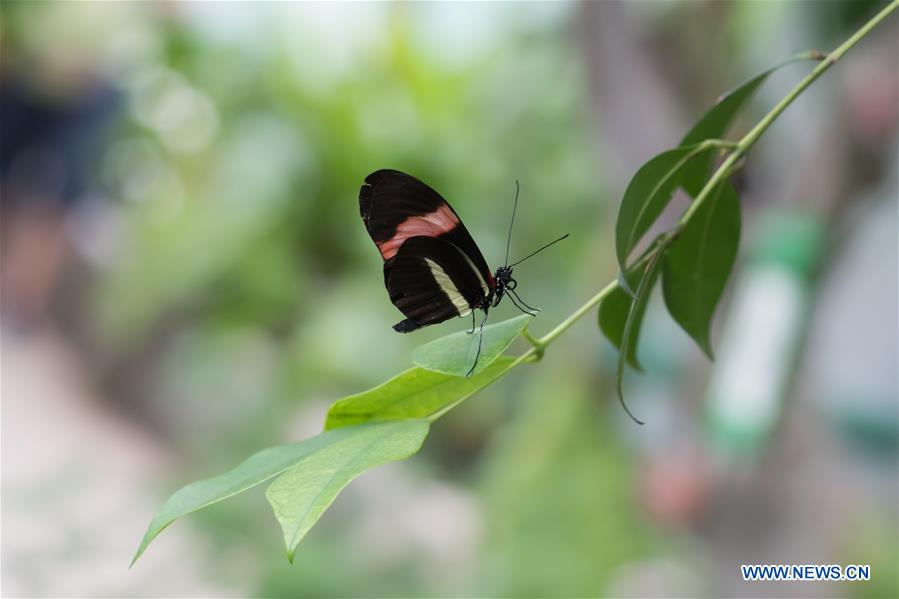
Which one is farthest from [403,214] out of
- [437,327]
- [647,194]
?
[437,327]

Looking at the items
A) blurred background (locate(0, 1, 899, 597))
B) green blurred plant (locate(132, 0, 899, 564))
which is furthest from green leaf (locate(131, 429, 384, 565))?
blurred background (locate(0, 1, 899, 597))

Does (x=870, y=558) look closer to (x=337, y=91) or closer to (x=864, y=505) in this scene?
(x=864, y=505)

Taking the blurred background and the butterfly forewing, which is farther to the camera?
the blurred background

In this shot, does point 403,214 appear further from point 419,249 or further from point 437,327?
point 437,327

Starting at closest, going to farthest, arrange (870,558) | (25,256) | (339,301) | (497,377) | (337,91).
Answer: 1. (497,377)
2. (870,558)
3. (339,301)
4. (337,91)
5. (25,256)

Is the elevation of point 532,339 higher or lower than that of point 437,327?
higher

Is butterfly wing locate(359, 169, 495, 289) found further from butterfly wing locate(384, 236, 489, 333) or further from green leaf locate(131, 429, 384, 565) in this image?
green leaf locate(131, 429, 384, 565)

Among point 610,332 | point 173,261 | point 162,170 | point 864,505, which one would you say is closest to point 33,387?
point 173,261
